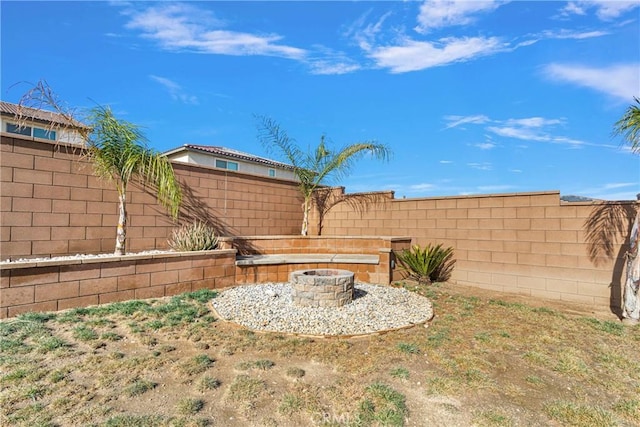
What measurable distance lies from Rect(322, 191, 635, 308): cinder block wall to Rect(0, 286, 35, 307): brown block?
7.80 meters

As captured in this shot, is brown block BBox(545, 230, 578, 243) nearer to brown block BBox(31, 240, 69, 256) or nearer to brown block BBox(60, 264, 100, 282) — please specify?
brown block BBox(60, 264, 100, 282)

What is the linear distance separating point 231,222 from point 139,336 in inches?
202

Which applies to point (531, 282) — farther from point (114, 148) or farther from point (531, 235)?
point (114, 148)

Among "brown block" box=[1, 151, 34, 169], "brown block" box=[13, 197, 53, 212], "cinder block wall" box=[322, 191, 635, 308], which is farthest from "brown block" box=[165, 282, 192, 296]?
"cinder block wall" box=[322, 191, 635, 308]

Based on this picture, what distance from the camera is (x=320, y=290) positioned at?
5.33 metres

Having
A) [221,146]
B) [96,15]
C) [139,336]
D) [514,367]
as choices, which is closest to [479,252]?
[514,367]

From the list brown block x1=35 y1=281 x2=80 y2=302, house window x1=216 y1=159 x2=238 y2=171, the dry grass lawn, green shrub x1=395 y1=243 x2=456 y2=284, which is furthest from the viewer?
house window x1=216 y1=159 x2=238 y2=171

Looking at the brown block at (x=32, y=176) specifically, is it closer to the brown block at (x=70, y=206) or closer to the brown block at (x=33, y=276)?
the brown block at (x=70, y=206)

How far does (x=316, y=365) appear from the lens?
134 inches

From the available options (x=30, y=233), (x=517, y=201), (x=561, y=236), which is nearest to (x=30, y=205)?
(x=30, y=233)

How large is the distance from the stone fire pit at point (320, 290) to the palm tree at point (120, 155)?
11.4 ft

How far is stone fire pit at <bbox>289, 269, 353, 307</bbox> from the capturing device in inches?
210

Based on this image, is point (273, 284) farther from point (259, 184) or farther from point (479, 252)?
point (479, 252)

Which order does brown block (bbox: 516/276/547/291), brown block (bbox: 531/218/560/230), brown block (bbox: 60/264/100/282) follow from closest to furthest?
brown block (bbox: 60/264/100/282) < brown block (bbox: 531/218/560/230) < brown block (bbox: 516/276/547/291)
